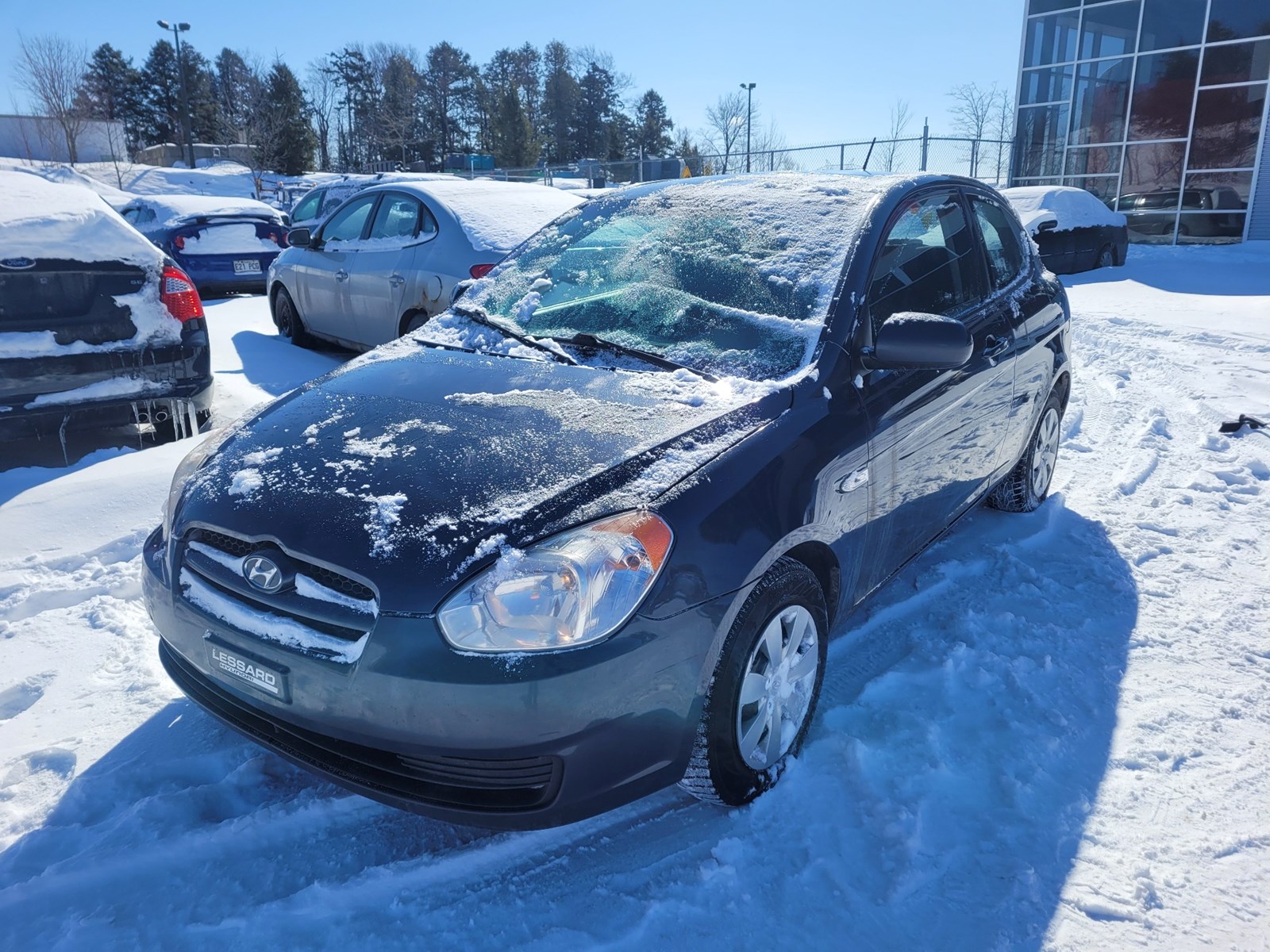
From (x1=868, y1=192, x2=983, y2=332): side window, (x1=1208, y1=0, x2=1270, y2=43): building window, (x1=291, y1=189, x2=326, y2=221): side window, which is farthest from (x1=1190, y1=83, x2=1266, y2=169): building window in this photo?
(x1=868, y1=192, x2=983, y2=332): side window

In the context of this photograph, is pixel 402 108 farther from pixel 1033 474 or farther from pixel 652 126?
pixel 1033 474

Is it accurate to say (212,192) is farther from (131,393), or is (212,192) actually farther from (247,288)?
(131,393)

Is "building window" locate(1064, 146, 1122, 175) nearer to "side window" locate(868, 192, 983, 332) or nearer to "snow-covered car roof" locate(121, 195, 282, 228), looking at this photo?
"snow-covered car roof" locate(121, 195, 282, 228)

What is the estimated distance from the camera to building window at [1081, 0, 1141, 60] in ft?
68.1

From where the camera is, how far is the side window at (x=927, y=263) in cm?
300

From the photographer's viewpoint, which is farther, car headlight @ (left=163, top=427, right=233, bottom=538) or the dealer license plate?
car headlight @ (left=163, top=427, right=233, bottom=538)

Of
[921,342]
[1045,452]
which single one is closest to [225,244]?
[1045,452]

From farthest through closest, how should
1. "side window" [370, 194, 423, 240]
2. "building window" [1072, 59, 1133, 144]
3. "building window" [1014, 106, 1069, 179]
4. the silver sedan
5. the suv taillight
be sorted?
"building window" [1014, 106, 1069, 179]
"building window" [1072, 59, 1133, 144]
"side window" [370, 194, 423, 240]
the silver sedan
the suv taillight

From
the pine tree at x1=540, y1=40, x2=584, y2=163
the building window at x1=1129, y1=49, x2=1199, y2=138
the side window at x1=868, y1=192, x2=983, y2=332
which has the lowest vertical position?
the side window at x1=868, y1=192, x2=983, y2=332

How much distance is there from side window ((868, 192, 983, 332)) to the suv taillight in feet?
12.9

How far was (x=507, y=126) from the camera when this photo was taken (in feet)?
202

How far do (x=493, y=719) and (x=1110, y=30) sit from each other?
83.4ft

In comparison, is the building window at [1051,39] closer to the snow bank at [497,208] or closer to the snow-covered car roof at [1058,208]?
the snow-covered car roof at [1058,208]

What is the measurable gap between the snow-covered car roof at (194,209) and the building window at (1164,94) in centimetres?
1953
